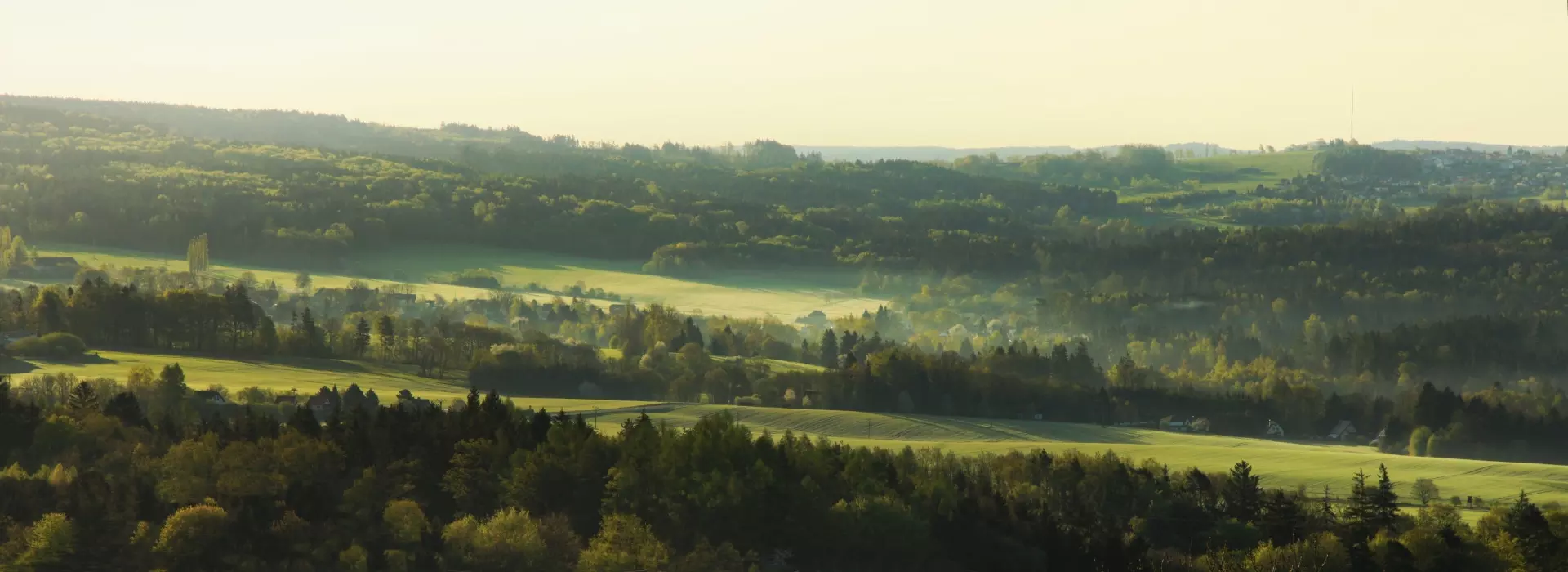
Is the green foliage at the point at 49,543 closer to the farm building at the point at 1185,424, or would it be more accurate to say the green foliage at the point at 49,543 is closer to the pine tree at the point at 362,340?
the pine tree at the point at 362,340

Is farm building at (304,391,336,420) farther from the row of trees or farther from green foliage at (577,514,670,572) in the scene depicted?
green foliage at (577,514,670,572)

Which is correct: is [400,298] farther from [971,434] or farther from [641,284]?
[971,434]

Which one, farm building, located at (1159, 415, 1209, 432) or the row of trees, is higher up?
the row of trees

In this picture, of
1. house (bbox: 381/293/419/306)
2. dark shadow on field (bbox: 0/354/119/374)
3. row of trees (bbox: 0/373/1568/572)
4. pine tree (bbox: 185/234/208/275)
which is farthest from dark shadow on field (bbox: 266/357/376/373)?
pine tree (bbox: 185/234/208/275)

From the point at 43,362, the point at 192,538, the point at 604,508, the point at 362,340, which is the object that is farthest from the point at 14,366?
the point at 604,508

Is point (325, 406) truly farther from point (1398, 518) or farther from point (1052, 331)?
point (1052, 331)
